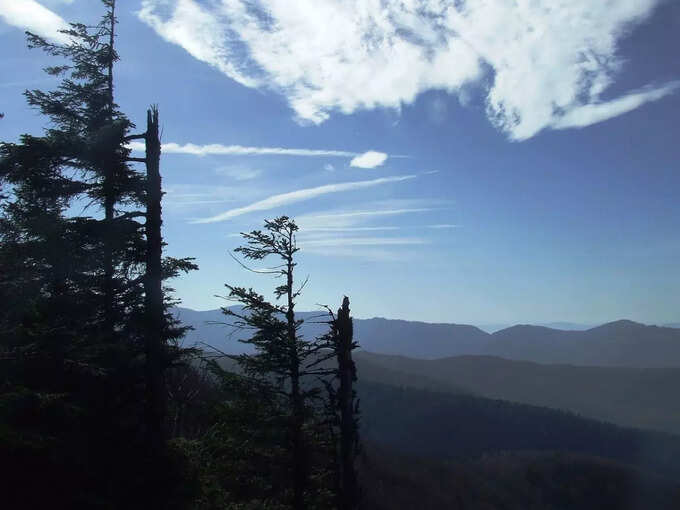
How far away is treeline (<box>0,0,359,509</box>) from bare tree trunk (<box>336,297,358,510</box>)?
0.04 m

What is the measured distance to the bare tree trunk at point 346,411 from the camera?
13.1 metres

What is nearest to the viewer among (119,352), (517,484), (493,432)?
(119,352)

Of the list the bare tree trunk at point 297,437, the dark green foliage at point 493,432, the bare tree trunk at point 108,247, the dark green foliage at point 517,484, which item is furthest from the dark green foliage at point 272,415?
the dark green foliage at point 493,432

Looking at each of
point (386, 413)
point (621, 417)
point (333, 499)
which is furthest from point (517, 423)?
point (333, 499)

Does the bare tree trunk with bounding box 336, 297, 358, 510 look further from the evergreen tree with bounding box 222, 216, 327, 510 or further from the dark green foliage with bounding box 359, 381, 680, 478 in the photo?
the dark green foliage with bounding box 359, 381, 680, 478

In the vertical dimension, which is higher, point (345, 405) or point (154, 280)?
point (154, 280)

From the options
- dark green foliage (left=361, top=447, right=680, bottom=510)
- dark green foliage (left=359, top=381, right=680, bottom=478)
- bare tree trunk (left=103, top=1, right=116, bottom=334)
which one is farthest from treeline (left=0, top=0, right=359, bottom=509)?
dark green foliage (left=359, top=381, right=680, bottom=478)

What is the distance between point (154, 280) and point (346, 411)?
20.3 feet

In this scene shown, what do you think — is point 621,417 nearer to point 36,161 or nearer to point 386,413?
point 386,413

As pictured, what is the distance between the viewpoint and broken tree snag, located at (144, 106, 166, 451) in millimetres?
12703

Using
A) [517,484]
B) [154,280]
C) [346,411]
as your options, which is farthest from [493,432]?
[154,280]

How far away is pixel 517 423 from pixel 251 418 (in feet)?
437

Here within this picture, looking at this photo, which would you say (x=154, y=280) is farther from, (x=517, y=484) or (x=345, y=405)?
(x=517, y=484)

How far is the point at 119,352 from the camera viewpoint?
40.6 ft
